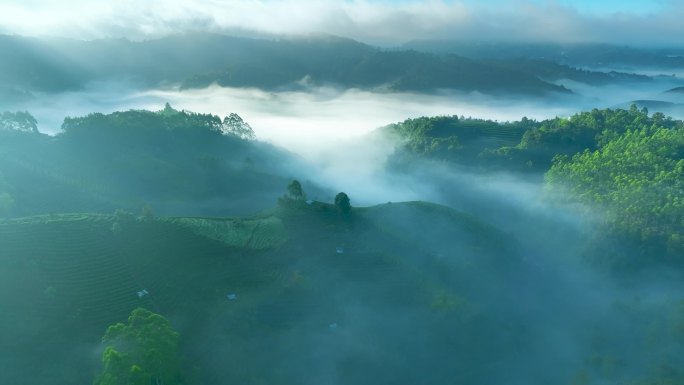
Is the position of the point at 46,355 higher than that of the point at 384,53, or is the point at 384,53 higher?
the point at 384,53

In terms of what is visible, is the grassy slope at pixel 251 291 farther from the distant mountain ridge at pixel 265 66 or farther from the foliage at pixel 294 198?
the distant mountain ridge at pixel 265 66

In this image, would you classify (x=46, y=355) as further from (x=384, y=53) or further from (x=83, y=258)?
(x=384, y=53)

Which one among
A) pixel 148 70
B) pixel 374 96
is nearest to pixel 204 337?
pixel 374 96

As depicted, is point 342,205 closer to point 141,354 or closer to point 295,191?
point 295,191

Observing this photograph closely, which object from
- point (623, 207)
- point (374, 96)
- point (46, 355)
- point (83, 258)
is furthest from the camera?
point (374, 96)

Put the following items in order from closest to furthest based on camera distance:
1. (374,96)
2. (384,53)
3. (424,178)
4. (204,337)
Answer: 1. (204,337)
2. (424,178)
3. (374,96)
4. (384,53)

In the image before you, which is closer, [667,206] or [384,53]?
[667,206]

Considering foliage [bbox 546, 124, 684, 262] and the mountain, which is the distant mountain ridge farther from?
foliage [bbox 546, 124, 684, 262]

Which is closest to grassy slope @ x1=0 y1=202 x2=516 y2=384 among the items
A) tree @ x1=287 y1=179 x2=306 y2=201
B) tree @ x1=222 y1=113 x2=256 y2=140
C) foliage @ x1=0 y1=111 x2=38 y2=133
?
tree @ x1=287 y1=179 x2=306 y2=201
